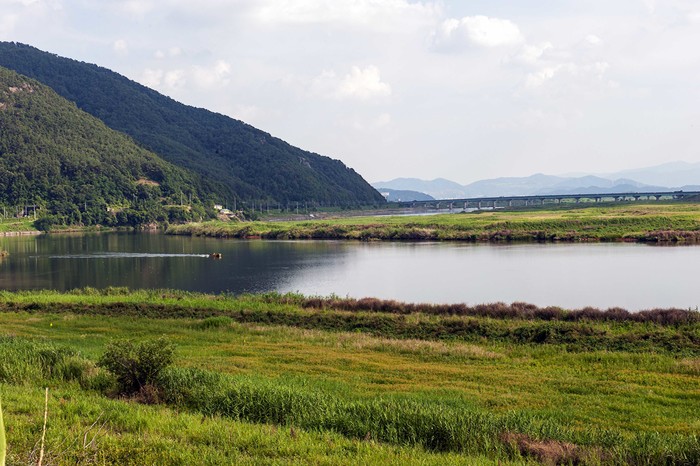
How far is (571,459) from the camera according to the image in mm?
8484

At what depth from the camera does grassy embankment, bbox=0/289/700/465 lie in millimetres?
8505

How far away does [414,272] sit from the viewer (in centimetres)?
4966

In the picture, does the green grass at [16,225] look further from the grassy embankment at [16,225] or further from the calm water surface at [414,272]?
the calm water surface at [414,272]

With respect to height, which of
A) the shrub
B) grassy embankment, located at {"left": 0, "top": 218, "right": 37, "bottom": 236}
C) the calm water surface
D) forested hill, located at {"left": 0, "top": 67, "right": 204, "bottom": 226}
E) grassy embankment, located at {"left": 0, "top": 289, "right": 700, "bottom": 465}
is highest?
forested hill, located at {"left": 0, "top": 67, "right": 204, "bottom": 226}

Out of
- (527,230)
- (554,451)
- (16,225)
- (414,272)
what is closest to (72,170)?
(16,225)

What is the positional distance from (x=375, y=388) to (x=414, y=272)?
35901mm

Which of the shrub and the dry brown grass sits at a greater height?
the shrub

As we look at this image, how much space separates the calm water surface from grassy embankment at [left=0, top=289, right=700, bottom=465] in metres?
11.0

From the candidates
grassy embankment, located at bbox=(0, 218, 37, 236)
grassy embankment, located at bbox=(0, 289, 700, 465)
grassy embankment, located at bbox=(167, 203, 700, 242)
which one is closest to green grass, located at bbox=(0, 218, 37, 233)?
grassy embankment, located at bbox=(0, 218, 37, 236)

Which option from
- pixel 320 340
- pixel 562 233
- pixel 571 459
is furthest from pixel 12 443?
pixel 562 233

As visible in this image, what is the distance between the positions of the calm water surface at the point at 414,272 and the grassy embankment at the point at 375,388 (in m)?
11.0

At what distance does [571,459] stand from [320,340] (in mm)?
14095

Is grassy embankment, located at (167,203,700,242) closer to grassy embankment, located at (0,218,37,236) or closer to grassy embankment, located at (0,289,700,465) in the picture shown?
grassy embankment, located at (0,218,37,236)

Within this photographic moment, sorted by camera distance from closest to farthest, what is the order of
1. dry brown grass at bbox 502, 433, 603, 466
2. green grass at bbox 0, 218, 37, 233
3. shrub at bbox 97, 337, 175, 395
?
dry brown grass at bbox 502, 433, 603, 466 < shrub at bbox 97, 337, 175, 395 < green grass at bbox 0, 218, 37, 233
